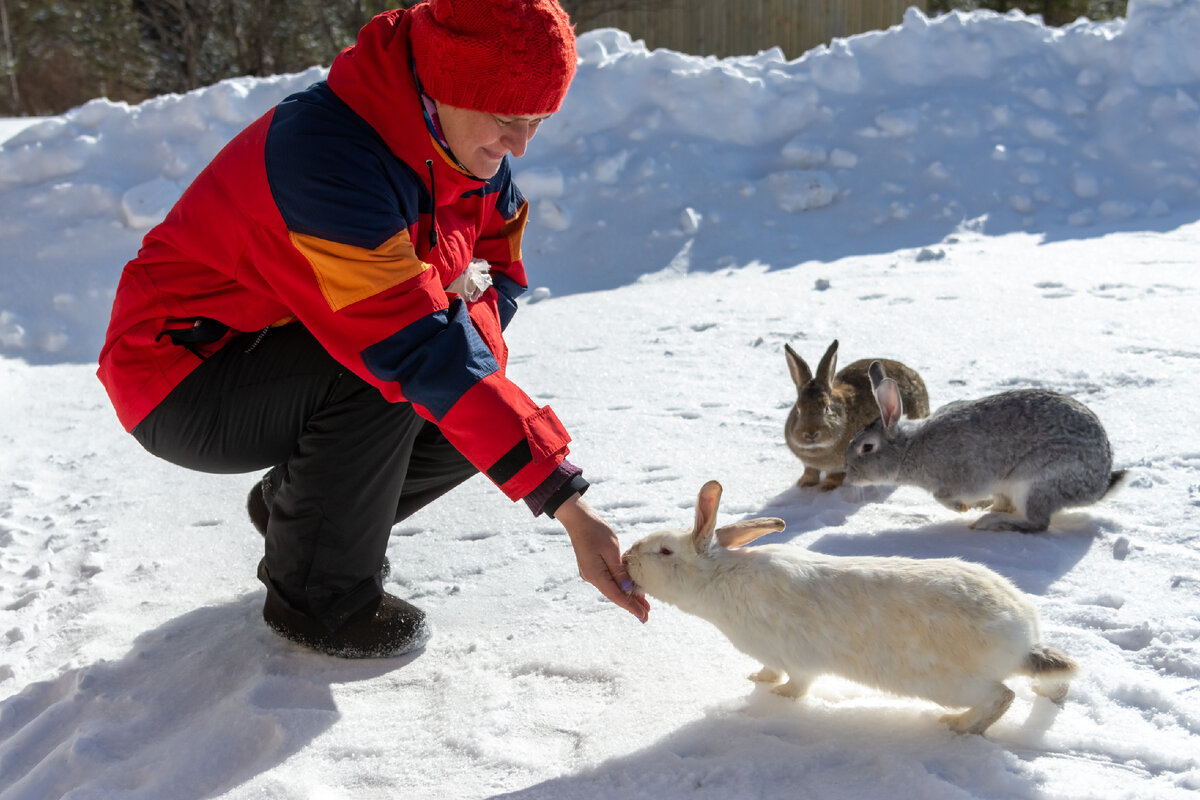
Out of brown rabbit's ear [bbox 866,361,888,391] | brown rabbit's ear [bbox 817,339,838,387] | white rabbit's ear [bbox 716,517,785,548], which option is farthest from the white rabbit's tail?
brown rabbit's ear [bbox 817,339,838,387]

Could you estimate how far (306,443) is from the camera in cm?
271

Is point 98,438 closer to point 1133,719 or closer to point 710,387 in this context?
point 710,387

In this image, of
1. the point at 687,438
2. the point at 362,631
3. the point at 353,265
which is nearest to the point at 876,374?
the point at 687,438

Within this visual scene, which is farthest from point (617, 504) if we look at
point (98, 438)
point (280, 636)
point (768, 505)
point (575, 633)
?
point (98, 438)

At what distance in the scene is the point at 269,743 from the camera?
2439 millimetres

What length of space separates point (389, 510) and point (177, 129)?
5592mm

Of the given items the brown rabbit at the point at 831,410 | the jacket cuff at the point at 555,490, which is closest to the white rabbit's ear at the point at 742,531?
the jacket cuff at the point at 555,490

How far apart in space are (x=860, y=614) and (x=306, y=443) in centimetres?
144

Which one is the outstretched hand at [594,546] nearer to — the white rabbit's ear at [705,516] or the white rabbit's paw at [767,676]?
the white rabbit's ear at [705,516]

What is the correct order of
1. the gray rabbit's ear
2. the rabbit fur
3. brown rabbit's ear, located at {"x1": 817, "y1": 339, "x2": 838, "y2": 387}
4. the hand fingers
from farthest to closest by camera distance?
brown rabbit's ear, located at {"x1": 817, "y1": 339, "x2": 838, "y2": 387}, the gray rabbit's ear, the rabbit fur, the hand fingers

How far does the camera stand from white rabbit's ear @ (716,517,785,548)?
2430 millimetres

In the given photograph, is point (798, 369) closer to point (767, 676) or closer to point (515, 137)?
point (767, 676)

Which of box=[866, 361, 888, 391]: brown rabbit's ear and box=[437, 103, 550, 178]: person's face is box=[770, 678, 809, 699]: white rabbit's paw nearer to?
box=[437, 103, 550, 178]: person's face

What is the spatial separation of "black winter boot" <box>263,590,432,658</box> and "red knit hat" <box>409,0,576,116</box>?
4.40 ft
